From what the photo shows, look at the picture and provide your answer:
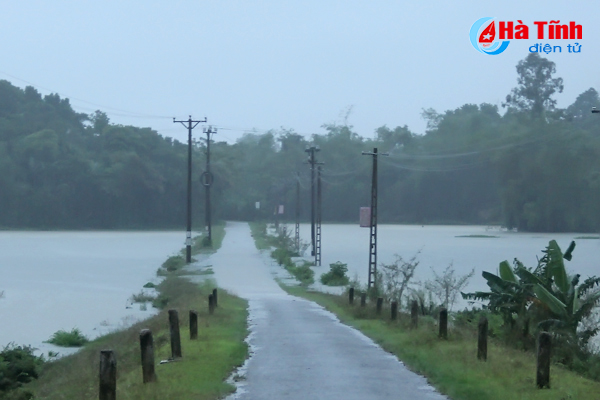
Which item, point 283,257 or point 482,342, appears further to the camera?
point 283,257

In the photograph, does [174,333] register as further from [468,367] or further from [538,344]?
[538,344]

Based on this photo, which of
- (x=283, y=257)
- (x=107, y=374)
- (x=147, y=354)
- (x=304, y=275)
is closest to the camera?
(x=107, y=374)

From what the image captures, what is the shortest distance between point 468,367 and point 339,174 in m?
119

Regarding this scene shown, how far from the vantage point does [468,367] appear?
11953mm

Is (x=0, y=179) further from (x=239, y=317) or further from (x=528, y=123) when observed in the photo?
(x=239, y=317)

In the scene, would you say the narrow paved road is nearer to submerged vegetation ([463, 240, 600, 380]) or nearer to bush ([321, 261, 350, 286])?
submerged vegetation ([463, 240, 600, 380])

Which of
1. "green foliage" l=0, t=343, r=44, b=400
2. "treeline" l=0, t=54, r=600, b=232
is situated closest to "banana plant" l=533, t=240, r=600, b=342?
"green foliage" l=0, t=343, r=44, b=400

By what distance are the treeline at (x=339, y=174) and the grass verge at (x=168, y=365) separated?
8136 centimetres

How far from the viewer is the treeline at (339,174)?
3935 inches

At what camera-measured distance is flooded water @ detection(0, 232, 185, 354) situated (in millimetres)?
26109

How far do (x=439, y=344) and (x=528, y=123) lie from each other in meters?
101

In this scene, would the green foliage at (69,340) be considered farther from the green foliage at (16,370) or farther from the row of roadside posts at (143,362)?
the row of roadside posts at (143,362)

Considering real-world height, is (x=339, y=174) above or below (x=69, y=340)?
above

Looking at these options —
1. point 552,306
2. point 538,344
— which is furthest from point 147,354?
point 552,306
